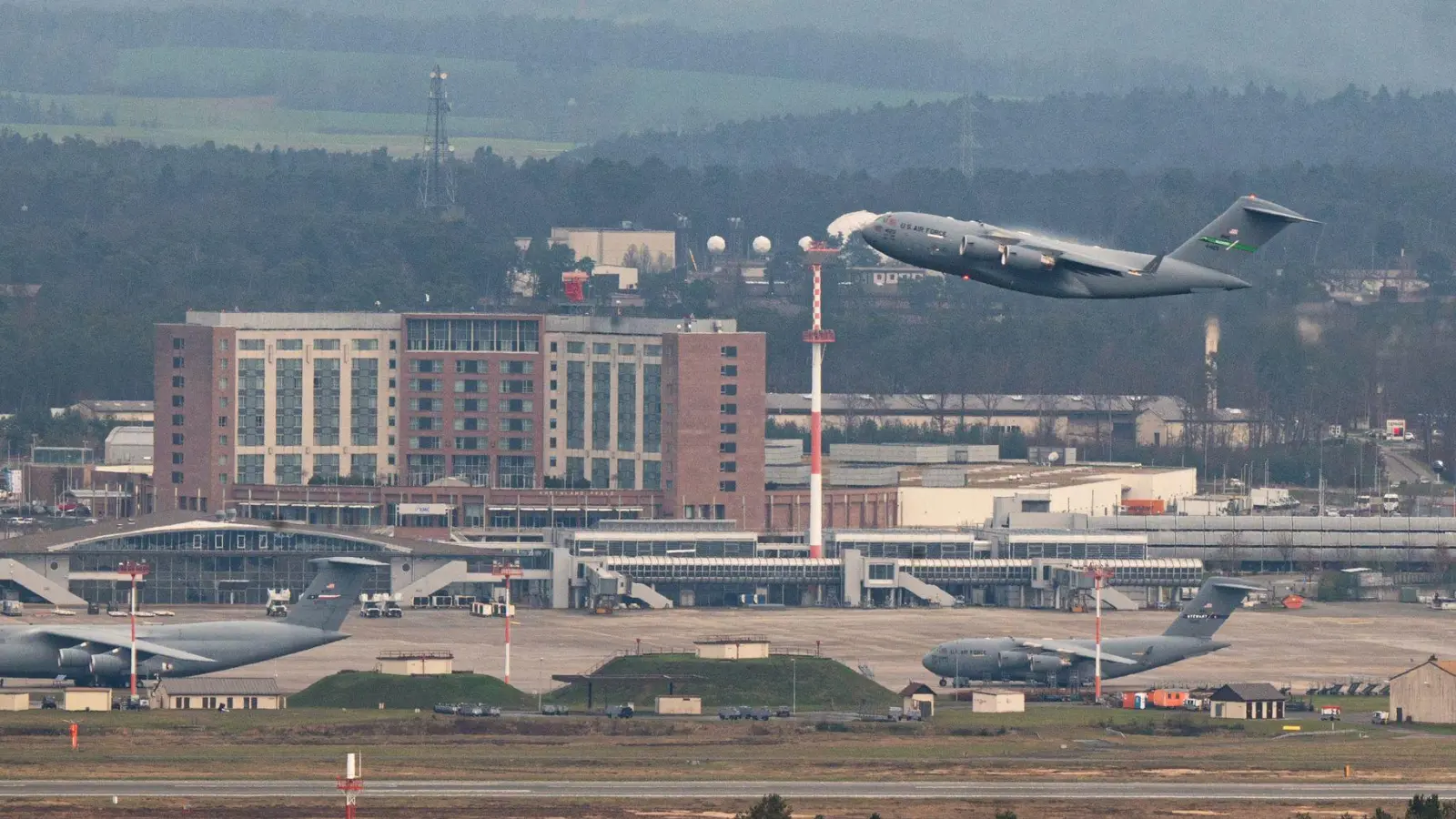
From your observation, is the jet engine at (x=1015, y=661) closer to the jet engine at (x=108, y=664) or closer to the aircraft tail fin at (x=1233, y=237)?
the aircraft tail fin at (x=1233, y=237)

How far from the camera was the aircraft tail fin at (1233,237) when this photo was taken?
109 m

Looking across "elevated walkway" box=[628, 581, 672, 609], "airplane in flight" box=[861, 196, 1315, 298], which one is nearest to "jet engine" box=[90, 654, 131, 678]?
"airplane in flight" box=[861, 196, 1315, 298]

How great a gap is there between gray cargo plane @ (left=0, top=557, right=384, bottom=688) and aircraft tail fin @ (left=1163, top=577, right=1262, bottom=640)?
122ft

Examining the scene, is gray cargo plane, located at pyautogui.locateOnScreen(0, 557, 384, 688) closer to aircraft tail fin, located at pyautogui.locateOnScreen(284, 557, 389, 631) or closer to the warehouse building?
aircraft tail fin, located at pyautogui.locateOnScreen(284, 557, 389, 631)

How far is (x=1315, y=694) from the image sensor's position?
140 meters

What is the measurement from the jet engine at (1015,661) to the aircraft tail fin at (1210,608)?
793 cm

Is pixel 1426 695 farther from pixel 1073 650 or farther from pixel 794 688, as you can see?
pixel 794 688

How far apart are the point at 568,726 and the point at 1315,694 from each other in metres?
37.3

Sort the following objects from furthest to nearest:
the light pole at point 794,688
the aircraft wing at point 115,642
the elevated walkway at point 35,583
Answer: the elevated walkway at point 35,583 < the aircraft wing at point 115,642 < the light pole at point 794,688

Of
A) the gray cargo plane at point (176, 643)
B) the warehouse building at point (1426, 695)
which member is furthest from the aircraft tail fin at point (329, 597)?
the warehouse building at point (1426, 695)

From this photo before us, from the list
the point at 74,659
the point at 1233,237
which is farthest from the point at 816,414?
the point at 1233,237

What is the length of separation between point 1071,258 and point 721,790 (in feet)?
69.0

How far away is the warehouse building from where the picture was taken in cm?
12550

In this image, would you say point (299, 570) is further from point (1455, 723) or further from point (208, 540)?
point (1455, 723)
